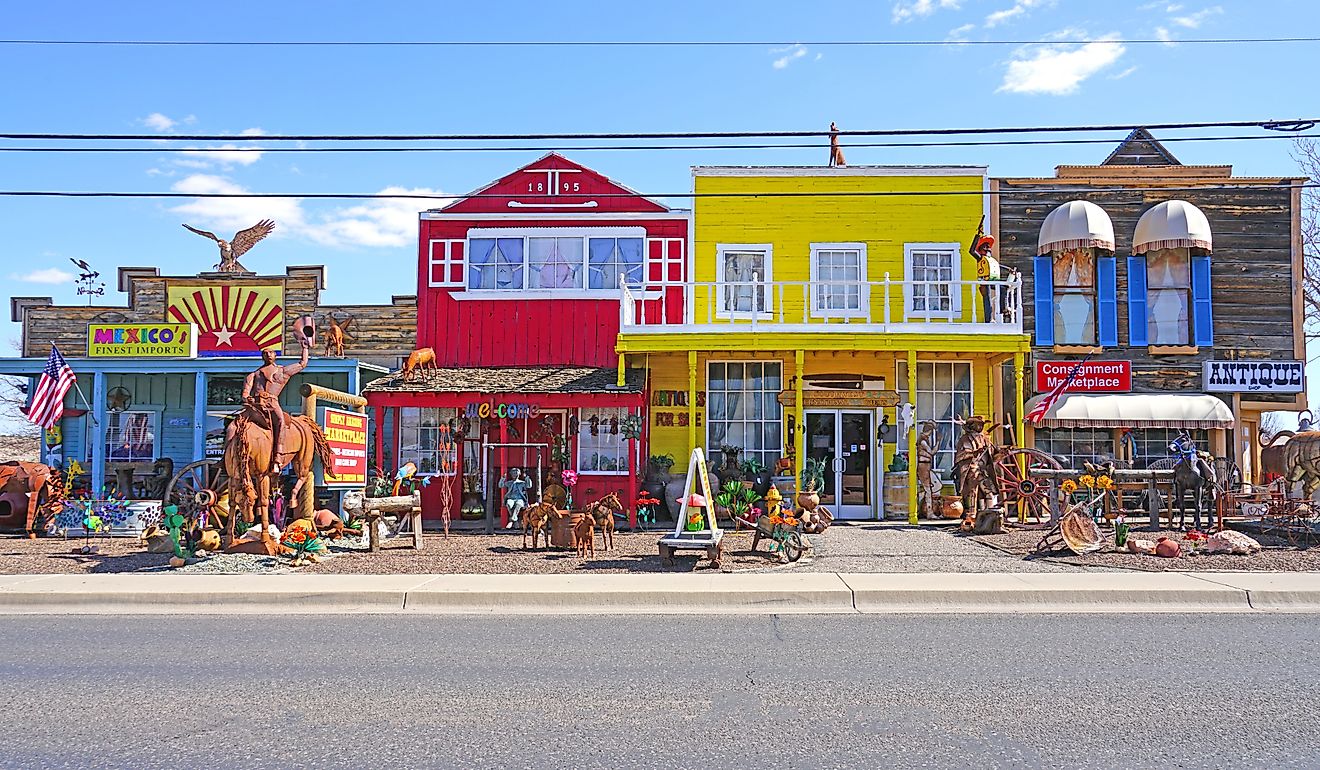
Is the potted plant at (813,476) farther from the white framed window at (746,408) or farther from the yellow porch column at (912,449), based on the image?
the yellow porch column at (912,449)

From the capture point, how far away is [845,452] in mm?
18547

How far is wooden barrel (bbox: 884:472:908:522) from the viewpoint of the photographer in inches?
709

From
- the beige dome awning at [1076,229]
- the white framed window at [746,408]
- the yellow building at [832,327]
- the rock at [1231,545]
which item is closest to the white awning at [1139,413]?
the yellow building at [832,327]

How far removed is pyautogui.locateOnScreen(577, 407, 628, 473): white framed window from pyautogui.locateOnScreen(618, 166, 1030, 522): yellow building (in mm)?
676

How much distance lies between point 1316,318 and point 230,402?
2669cm

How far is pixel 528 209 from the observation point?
→ 19766mm

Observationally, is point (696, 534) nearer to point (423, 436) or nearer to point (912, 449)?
point (912, 449)

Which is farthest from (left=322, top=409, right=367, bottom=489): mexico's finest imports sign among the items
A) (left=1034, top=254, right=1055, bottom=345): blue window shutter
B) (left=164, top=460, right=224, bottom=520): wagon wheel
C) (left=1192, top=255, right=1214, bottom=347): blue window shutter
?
(left=1192, top=255, right=1214, bottom=347): blue window shutter

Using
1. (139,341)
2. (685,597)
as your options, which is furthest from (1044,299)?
(139,341)

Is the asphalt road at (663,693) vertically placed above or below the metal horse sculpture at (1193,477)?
below

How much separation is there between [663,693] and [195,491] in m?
12.3

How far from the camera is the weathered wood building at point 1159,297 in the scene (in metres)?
19.5

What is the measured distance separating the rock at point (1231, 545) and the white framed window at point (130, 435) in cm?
1912

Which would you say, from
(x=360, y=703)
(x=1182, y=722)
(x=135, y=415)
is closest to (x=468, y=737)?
(x=360, y=703)
